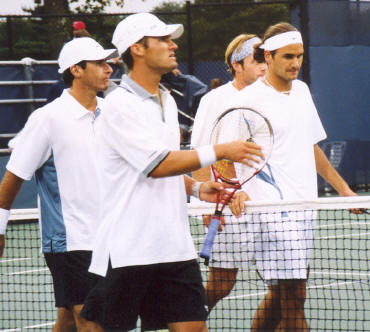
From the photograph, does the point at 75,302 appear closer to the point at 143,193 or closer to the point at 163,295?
the point at 163,295

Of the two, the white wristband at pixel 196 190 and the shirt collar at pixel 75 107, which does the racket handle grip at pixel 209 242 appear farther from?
the shirt collar at pixel 75 107

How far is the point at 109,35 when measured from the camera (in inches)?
527

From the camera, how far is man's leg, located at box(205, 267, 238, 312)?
175 inches

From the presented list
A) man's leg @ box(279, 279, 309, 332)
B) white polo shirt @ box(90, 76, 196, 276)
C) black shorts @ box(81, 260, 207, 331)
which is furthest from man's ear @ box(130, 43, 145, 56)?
man's leg @ box(279, 279, 309, 332)

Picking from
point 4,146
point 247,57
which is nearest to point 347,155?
point 4,146

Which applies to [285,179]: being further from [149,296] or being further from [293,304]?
[149,296]

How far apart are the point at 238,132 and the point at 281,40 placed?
81 centimetres

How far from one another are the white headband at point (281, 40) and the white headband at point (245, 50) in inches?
21.1

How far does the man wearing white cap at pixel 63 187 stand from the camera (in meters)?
3.95

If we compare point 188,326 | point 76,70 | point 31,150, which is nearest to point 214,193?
point 188,326

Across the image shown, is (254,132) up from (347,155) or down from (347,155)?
up

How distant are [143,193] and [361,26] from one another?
10.5 metres

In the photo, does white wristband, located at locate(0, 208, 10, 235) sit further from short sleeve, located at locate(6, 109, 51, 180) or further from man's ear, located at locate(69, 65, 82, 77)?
man's ear, located at locate(69, 65, 82, 77)

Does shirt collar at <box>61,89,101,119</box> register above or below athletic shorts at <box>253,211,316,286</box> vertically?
above
